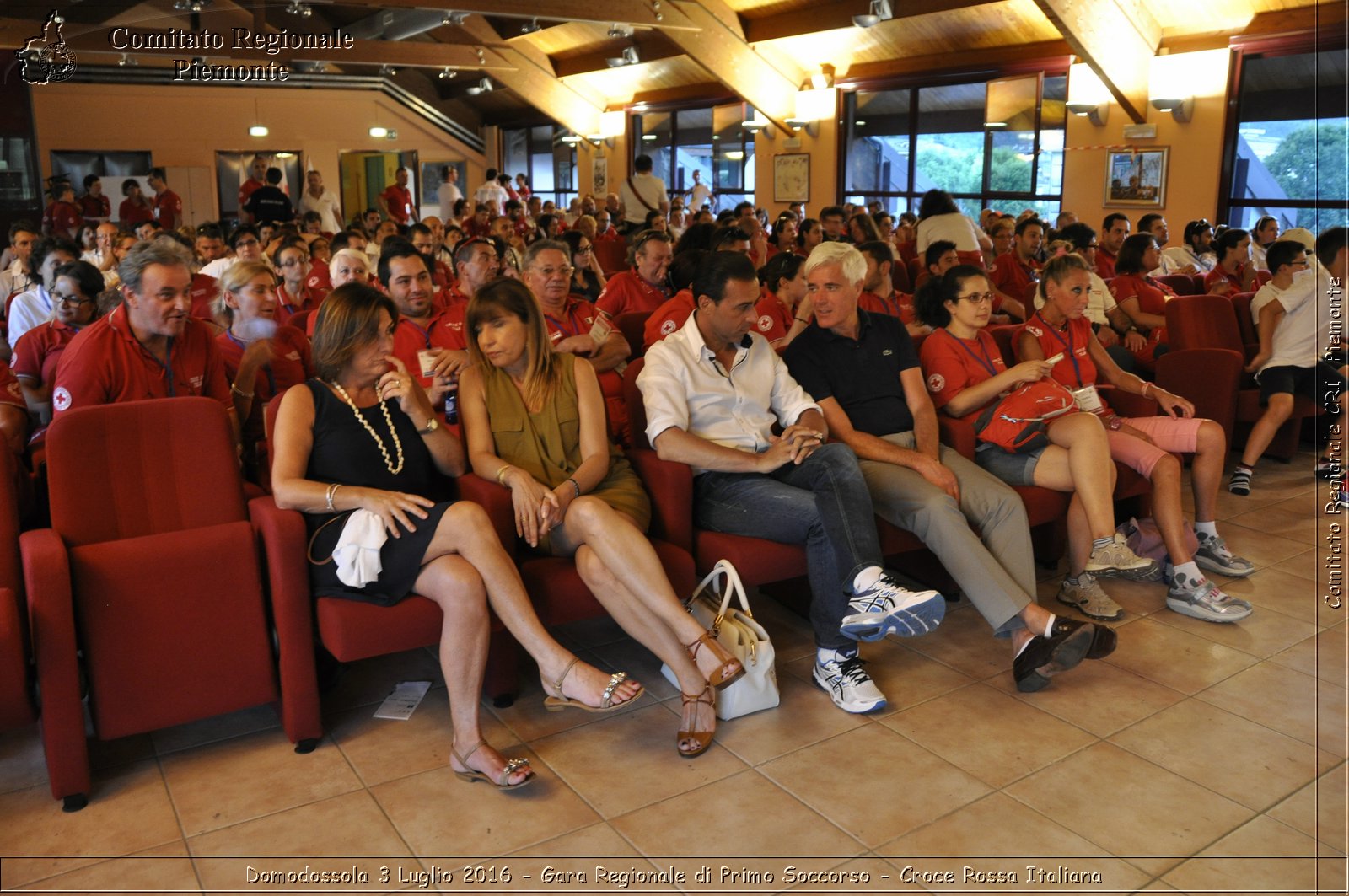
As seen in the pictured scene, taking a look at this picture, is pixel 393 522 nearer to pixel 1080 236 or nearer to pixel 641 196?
pixel 1080 236

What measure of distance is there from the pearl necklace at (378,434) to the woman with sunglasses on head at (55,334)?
1.31 m

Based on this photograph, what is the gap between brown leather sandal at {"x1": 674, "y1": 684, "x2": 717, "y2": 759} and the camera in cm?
268

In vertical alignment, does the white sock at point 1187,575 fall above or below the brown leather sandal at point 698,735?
above

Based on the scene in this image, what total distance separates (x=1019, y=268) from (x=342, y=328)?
533cm

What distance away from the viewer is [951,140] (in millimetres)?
12648

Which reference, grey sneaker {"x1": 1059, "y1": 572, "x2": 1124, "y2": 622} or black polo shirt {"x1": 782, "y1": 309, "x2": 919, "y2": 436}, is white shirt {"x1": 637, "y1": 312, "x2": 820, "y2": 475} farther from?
grey sneaker {"x1": 1059, "y1": 572, "x2": 1124, "y2": 622}

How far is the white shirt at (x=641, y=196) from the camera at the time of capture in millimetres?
11023

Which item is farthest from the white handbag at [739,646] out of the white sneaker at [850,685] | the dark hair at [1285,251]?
the dark hair at [1285,251]

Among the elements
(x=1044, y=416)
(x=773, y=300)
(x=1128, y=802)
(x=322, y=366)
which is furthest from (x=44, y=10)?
(x=1128, y=802)

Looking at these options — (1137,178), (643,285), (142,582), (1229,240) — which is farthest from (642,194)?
(142,582)

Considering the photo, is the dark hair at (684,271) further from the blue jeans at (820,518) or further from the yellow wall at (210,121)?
the yellow wall at (210,121)

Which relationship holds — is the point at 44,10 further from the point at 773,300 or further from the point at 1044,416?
the point at 1044,416

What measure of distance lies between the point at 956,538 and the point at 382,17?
1351cm

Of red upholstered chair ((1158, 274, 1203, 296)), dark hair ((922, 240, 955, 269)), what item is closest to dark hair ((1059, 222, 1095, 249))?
red upholstered chair ((1158, 274, 1203, 296))
